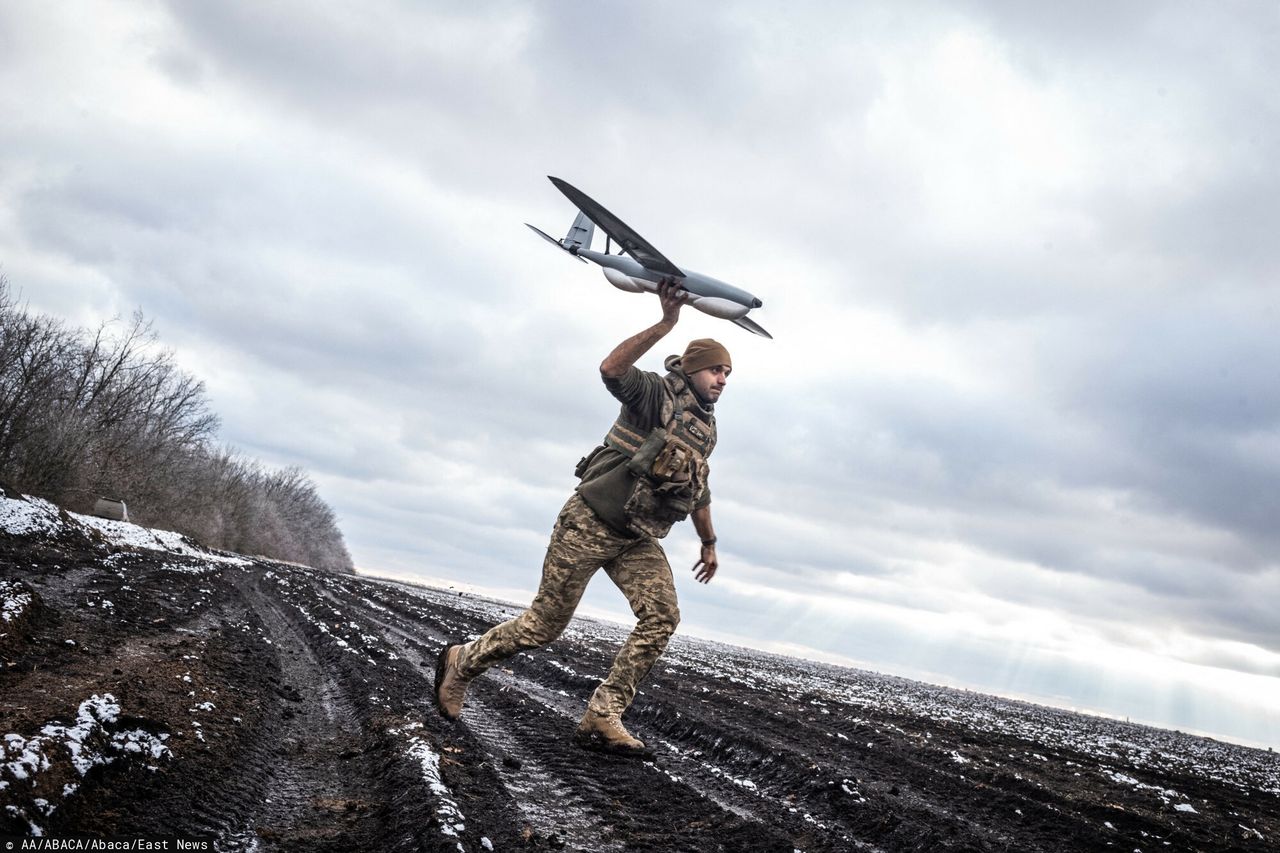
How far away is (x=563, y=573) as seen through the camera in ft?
18.0

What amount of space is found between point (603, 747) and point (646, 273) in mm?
3593

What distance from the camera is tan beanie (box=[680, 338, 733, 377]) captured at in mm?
5672

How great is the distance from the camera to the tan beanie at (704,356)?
18.6ft

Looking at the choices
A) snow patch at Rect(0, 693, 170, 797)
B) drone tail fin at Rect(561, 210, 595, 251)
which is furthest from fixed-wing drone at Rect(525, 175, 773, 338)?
snow patch at Rect(0, 693, 170, 797)

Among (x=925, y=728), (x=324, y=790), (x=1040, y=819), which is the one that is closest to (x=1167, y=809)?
(x=1040, y=819)

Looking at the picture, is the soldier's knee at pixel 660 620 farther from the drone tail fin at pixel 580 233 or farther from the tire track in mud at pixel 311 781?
the drone tail fin at pixel 580 233

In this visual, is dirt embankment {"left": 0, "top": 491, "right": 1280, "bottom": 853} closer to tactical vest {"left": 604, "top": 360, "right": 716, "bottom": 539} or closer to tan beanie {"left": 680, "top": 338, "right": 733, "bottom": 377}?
tactical vest {"left": 604, "top": 360, "right": 716, "bottom": 539}

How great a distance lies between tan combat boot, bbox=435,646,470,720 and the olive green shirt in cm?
154

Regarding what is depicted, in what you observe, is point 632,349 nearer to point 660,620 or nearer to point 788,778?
point 660,620

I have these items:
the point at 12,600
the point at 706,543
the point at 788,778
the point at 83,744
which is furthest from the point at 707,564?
the point at 12,600

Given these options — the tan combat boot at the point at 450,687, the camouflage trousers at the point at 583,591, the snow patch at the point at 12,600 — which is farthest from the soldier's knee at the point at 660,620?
the snow patch at the point at 12,600

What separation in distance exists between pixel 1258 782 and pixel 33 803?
13.9m

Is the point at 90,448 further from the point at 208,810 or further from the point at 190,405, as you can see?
the point at 208,810

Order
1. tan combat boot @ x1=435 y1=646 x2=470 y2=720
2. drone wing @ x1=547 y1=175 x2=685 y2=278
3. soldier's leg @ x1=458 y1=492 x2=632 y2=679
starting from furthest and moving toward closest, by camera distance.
Answer: drone wing @ x1=547 y1=175 x2=685 y2=278 → tan combat boot @ x1=435 y1=646 x2=470 y2=720 → soldier's leg @ x1=458 y1=492 x2=632 y2=679
